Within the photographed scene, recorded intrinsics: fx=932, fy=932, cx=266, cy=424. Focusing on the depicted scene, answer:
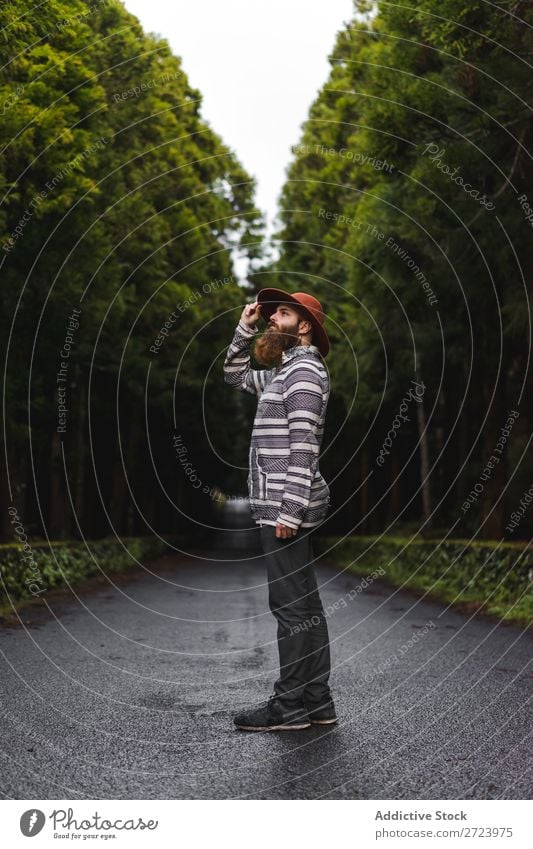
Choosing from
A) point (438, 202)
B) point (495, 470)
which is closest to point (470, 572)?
point (495, 470)

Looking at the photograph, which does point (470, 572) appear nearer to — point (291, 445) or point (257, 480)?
point (257, 480)

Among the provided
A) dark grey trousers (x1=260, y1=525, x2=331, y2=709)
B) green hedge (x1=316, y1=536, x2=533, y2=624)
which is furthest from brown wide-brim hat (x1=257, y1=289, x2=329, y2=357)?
green hedge (x1=316, y1=536, x2=533, y2=624)

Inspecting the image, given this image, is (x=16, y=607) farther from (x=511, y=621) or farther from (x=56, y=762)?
(x=56, y=762)

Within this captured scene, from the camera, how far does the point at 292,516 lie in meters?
4.77

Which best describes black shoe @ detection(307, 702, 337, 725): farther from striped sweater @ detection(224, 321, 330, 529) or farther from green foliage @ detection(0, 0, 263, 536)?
green foliage @ detection(0, 0, 263, 536)

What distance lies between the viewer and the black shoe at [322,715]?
4922 mm

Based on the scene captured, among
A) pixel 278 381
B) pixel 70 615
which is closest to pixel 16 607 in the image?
pixel 70 615

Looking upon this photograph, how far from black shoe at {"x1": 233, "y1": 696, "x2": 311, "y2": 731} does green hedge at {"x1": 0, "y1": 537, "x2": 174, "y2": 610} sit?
6335mm

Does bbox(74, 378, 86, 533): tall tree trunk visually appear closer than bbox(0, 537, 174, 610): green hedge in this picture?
No

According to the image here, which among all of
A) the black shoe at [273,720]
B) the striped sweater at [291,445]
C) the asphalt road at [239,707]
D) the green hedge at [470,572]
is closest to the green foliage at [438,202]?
the green hedge at [470,572]

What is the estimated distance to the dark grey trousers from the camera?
491 centimetres

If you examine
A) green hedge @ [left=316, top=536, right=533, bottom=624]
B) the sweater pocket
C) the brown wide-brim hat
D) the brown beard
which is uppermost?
the brown wide-brim hat

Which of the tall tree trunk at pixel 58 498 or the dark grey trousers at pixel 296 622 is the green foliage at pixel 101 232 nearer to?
the tall tree trunk at pixel 58 498

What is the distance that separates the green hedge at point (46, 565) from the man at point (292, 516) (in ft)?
20.9
